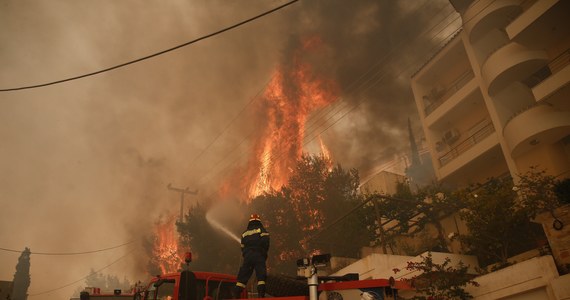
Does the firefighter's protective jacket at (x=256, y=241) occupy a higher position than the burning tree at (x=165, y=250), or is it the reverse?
the burning tree at (x=165, y=250)

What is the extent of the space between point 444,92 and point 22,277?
2786 inches

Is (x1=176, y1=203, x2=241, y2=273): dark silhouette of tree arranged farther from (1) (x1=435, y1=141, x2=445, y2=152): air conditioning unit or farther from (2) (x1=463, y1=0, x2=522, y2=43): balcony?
(2) (x1=463, y1=0, x2=522, y2=43): balcony

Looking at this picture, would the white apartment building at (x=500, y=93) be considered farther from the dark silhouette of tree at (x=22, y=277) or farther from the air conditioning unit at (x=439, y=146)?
the dark silhouette of tree at (x=22, y=277)

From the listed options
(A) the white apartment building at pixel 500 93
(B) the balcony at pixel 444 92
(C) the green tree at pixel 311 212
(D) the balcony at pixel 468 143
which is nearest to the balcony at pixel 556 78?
(A) the white apartment building at pixel 500 93

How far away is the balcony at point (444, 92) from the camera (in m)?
26.1

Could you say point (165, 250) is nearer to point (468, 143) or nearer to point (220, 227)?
point (220, 227)

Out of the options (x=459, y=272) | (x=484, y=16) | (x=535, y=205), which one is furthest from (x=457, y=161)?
(x=459, y=272)

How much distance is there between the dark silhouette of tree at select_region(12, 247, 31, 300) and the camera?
209 feet

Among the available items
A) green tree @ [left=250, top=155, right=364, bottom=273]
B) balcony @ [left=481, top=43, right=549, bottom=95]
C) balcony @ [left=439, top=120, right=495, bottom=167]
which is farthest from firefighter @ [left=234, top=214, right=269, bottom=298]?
balcony @ [left=439, top=120, right=495, bottom=167]

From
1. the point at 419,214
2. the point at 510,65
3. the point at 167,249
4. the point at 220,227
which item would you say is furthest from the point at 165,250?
the point at 510,65

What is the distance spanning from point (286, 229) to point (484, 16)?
684 inches

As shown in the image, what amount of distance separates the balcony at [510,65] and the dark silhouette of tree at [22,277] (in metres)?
72.1

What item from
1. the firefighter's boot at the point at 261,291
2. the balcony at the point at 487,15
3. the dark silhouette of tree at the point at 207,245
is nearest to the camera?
the firefighter's boot at the point at 261,291

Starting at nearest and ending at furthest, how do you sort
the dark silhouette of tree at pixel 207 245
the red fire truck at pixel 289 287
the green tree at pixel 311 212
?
1. the red fire truck at pixel 289 287
2. the green tree at pixel 311 212
3. the dark silhouette of tree at pixel 207 245
